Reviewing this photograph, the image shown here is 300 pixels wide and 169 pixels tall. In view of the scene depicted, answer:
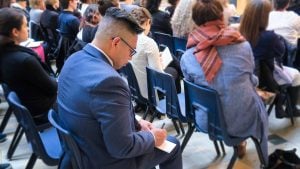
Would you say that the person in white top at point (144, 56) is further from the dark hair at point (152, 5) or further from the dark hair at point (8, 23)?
the dark hair at point (152, 5)

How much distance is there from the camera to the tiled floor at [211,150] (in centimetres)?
254

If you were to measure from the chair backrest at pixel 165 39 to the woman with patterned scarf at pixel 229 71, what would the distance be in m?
1.72

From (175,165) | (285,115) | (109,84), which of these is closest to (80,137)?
(109,84)

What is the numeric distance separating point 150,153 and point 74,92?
467mm

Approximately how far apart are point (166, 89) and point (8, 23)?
1.18m

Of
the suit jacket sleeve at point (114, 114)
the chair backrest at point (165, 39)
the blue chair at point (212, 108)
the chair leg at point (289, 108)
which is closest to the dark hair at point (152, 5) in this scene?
the chair backrest at point (165, 39)

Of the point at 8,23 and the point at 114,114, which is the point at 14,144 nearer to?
the point at 8,23

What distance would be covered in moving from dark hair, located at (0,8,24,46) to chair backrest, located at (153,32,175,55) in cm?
178

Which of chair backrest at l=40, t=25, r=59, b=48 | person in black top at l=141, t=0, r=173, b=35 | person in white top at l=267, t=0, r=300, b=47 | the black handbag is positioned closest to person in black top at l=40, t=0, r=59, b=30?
chair backrest at l=40, t=25, r=59, b=48

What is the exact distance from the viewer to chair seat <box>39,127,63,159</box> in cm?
199

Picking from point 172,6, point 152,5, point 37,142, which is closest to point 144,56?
point 37,142

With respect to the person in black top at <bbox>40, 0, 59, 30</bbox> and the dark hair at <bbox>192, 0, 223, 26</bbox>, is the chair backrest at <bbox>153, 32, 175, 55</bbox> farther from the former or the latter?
the dark hair at <bbox>192, 0, 223, 26</bbox>

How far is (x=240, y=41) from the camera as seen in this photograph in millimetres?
2045

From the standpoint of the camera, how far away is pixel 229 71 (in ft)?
6.70
